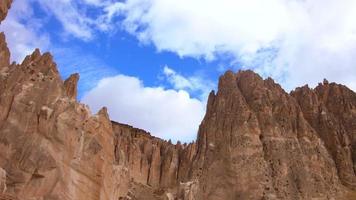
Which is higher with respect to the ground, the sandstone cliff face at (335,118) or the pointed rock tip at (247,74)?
the pointed rock tip at (247,74)

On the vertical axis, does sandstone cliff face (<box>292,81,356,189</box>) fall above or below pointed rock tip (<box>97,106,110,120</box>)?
above

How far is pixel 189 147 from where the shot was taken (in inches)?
2581

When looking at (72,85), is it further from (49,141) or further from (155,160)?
(155,160)

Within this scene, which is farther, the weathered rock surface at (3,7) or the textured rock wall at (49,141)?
the textured rock wall at (49,141)

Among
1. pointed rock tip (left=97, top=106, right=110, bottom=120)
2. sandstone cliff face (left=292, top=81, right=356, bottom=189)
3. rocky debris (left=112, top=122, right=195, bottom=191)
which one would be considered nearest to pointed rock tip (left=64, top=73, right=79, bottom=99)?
pointed rock tip (left=97, top=106, right=110, bottom=120)

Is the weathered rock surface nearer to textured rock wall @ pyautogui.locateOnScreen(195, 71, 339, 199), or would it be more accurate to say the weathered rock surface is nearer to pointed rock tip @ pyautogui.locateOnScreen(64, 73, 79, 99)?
pointed rock tip @ pyautogui.locateOnScreen(64, 73, 79, 99)

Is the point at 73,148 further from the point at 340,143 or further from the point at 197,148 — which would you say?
the point at 340,143

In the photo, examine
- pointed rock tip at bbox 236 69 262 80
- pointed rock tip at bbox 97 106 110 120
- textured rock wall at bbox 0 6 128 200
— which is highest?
pointed rock tip at bbox 236 69 262 80

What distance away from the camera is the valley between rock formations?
1502 inches

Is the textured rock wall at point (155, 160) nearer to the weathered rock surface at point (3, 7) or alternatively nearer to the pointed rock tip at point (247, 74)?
the pointed rock tip at point (247, 74)

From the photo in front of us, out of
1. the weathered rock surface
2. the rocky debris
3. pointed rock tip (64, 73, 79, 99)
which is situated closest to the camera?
the weathered rock surface

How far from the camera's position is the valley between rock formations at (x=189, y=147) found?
38156mm

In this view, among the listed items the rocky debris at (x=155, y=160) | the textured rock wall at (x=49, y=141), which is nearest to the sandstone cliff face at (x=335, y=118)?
the rocky debris at (x=155, y=160)

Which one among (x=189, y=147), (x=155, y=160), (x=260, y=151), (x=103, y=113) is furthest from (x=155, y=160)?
(x=103, y=113)
